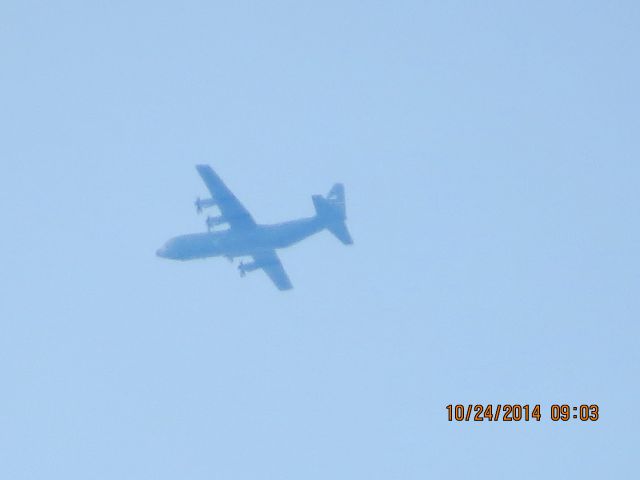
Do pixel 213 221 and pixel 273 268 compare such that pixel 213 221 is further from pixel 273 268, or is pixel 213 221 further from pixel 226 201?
pixel 273 268

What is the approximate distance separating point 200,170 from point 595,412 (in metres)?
27.7

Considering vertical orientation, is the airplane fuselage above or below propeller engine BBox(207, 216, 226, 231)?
below

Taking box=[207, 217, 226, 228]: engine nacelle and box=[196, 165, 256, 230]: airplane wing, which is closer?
box=[196, 165, 256, 230]: airplane wing

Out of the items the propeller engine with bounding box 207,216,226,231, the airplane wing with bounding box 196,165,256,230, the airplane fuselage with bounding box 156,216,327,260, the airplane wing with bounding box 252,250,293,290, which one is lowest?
the airplane wing with bounding box 252,250,293,290

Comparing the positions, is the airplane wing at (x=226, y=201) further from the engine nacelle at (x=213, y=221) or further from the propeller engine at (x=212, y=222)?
the propeller engine at (x=212, y=222)

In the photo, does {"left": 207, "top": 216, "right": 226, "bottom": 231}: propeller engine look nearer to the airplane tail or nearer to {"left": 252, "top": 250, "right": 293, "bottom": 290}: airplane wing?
{"left": 252, "top": 250, "right": 293, "bottom": 290}: airplane wing

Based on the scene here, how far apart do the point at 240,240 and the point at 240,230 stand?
2.27ft

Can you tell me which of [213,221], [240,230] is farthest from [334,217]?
[213,221]

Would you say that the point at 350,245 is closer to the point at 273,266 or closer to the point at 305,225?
the point at 305,225

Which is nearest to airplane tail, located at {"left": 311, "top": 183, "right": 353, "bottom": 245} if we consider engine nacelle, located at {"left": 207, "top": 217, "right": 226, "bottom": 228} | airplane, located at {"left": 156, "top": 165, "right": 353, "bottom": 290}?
airplane, located at {"left": 156, "top": 165, "right": 353, "bottom": 290}

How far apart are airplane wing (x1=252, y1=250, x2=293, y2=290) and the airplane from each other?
1.95 meters

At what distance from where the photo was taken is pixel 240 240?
67.6 metres

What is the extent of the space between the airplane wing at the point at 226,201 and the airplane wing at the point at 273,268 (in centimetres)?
512

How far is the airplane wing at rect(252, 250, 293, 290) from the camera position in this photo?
7294cm
